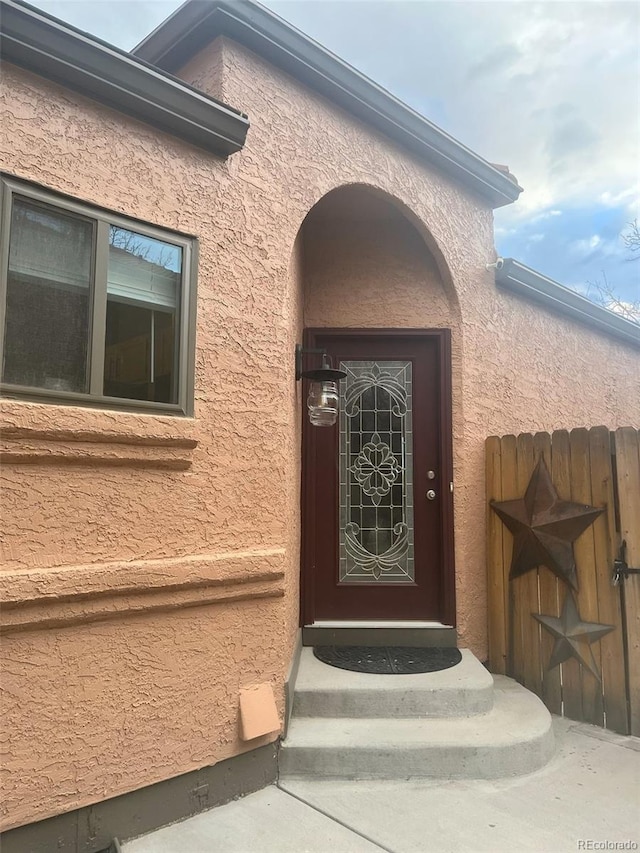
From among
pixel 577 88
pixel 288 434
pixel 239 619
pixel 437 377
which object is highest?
pixel 577 88

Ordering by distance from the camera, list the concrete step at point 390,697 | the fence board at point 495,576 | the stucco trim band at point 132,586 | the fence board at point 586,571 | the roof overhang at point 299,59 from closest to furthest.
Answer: the stucco trim band at point 132,586
the roof overhang at point 299,59
the concrete step at point 390,697
the fence board at point 586,571
the fence board at point 495,576

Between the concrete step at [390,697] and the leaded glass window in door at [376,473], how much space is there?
1045 mm

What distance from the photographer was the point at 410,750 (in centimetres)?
293

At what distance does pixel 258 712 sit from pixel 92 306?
7.31 ft

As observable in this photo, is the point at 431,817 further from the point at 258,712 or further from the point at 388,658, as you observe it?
the point at 388,658

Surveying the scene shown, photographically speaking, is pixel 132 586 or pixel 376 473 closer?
pixel 132 586

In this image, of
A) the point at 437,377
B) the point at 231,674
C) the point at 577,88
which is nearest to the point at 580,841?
the point at 231,674

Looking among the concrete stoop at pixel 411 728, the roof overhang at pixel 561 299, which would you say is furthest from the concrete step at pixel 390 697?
the roof overhang at pixel 561 299

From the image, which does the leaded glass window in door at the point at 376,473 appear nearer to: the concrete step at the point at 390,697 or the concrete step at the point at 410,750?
the concrete step at the point at 390,697

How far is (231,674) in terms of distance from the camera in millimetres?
2766

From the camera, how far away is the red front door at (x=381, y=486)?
4.30 metres

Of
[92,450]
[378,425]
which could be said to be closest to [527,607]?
[378,425]

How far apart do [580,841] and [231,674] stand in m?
1.78

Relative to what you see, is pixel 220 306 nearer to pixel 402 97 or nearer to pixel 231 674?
pixel 231 674
